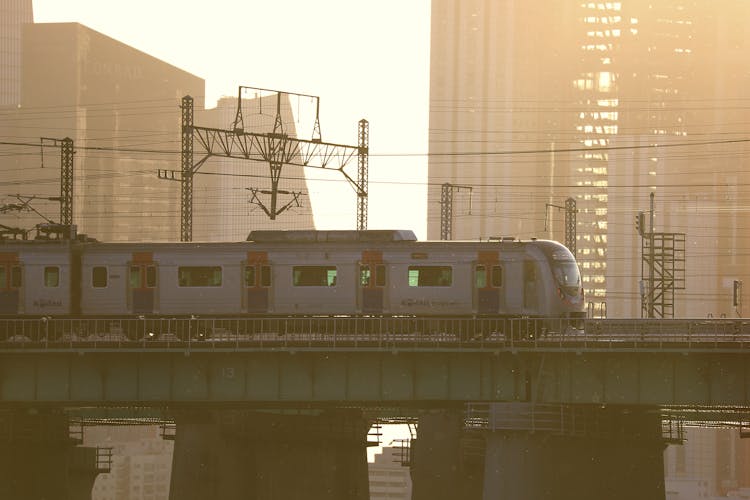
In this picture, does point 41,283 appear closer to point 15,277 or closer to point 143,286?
point 15,277

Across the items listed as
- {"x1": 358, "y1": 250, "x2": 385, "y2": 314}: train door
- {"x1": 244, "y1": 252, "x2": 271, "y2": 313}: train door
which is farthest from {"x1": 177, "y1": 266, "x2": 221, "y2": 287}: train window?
{"x1": 358, "y1": 250, "x2": 385, "y2": 314}: train door

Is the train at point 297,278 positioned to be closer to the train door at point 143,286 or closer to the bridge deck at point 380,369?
the train door at point 143,286

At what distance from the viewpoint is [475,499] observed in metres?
94.0

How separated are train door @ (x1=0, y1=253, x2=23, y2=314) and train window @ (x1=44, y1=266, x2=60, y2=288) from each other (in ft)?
3.70

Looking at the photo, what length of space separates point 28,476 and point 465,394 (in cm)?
2963

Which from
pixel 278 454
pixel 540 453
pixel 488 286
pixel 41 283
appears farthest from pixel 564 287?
pixel 278 454

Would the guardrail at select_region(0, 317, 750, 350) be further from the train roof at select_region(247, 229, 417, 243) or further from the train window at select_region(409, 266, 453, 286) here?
the train roof at select_region(247, 229, 417, 243)

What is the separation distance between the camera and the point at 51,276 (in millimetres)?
71938

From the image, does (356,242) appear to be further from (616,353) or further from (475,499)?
(475,499)

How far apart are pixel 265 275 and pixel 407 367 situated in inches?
332

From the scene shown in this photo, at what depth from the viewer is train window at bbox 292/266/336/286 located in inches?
2768

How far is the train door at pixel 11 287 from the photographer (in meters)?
71.9

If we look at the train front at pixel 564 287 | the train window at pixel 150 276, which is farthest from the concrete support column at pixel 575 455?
the train window at pixel 150 276

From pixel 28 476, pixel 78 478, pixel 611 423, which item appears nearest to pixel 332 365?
pixel 611 423
